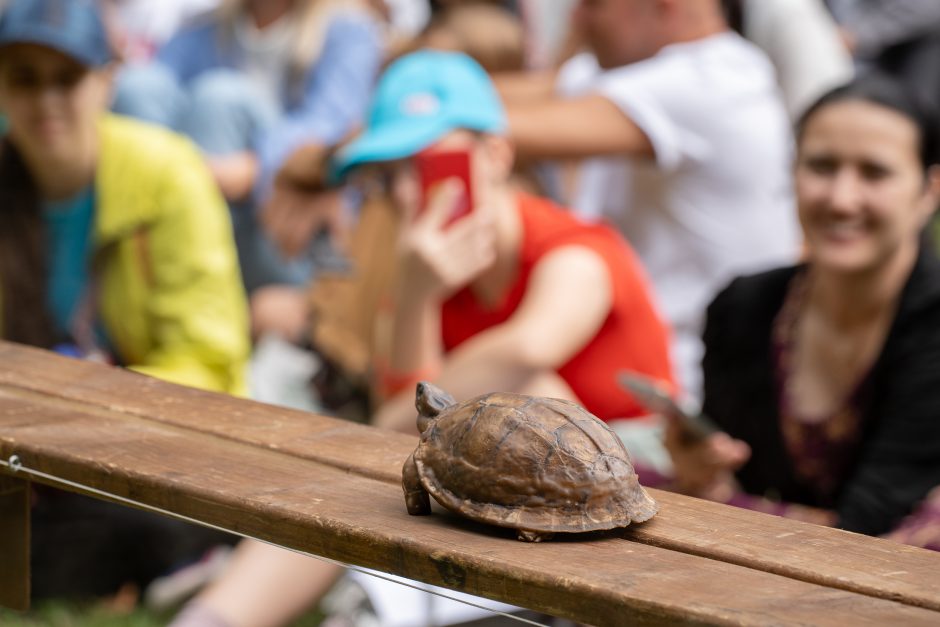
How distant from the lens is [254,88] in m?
5.77

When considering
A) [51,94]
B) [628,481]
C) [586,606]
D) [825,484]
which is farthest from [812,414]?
[51,94]

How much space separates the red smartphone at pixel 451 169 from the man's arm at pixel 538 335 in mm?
294

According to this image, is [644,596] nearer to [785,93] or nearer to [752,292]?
[752,292]

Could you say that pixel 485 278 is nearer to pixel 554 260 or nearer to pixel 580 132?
pixel 554 260

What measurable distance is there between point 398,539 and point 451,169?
2117 mm

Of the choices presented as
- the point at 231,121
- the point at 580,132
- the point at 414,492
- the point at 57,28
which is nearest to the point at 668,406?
the point at 414,492

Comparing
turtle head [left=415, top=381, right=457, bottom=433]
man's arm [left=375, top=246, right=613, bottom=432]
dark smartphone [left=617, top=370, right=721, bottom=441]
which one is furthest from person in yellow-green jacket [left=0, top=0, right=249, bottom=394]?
turtle head [left=415, top=381, right=457, bottom=433]

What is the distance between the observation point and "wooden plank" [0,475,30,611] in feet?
8.34

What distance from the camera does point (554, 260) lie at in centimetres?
356

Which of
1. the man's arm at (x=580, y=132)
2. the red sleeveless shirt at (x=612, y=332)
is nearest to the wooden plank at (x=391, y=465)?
the red sleeveless shirt at (x=612, y=332)

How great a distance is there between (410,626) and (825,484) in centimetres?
101

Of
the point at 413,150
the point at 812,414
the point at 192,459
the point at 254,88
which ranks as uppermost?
the point at 192,459

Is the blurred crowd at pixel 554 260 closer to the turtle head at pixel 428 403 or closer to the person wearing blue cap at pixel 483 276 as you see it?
the person wearing blue cap at pixel 483 276

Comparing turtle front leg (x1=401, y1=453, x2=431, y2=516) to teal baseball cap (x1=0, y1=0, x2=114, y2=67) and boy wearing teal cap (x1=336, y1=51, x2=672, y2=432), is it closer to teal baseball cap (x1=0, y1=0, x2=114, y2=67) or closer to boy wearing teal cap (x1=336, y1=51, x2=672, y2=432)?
boy wearing teal cap (x1=336, y1=51, x2=672, y2=432)
